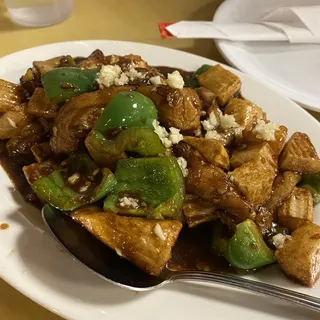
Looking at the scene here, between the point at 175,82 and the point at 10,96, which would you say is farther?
the point at 10,96

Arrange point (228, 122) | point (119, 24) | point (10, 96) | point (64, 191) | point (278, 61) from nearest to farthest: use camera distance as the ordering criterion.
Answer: point (64, 191) → point (228, 122) → point (10, 96) → point (278, 61) → point (119, 24)

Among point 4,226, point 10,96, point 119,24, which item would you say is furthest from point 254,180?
point 119,24

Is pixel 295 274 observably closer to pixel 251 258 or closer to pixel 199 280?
pixel 251 258

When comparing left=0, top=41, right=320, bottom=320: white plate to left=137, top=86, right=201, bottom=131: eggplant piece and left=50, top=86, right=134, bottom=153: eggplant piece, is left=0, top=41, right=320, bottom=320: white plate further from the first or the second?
left=137, top=86, right=201, bottom=131: eggplant piece

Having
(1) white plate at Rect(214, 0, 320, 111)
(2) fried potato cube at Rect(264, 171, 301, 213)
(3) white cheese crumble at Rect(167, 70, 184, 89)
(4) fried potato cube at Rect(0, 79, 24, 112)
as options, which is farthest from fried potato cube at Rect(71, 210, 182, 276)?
(1) white plate at Rect(214, 0, 320, 111)

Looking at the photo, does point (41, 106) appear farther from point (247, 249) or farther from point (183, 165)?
point (247, 249)

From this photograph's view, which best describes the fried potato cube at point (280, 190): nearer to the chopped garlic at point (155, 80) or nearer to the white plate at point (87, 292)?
the white plate at point (87, 292)
